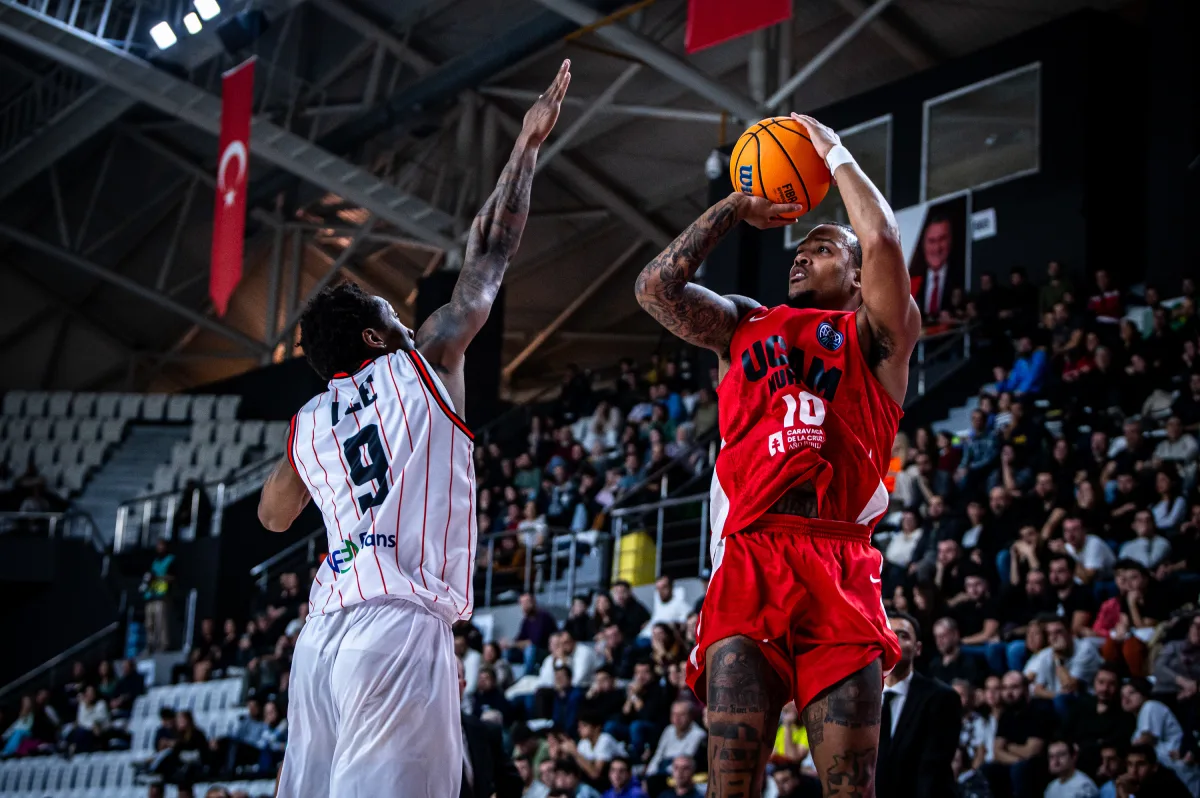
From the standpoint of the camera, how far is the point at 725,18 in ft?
45.8

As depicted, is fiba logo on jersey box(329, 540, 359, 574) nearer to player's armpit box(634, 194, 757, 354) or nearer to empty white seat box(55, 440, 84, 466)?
player's armpit box(634, 194, 757, 354)

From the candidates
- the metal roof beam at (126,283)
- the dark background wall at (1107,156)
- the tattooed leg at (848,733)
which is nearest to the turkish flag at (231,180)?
the dark background wall at (1107,156)

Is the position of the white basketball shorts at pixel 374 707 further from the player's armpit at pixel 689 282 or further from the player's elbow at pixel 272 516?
the player's armpit at pixel 689 282

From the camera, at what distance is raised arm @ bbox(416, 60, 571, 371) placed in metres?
4.55

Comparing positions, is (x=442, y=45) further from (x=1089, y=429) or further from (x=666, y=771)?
(x=666, y=771)

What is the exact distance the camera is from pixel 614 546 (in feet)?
52.7

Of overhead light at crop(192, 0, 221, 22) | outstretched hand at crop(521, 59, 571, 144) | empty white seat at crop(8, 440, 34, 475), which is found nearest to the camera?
outstretched hand at crop(521, 59, 571, 144)

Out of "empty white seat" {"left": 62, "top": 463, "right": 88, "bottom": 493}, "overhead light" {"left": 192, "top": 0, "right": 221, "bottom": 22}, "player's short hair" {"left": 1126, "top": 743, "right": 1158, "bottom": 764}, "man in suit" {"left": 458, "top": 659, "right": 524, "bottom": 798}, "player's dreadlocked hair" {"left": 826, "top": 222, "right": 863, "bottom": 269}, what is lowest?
"man in suit" {"left": 458, "top": 659, "right": 524, "bottom": 798}

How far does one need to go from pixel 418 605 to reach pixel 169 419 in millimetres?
23858

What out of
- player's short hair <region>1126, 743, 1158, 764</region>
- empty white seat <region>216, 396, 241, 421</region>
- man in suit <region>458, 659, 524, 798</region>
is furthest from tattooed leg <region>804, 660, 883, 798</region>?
empty white seat <region>216, 396, 241, 421</region>

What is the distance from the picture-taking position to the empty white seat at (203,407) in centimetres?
2641

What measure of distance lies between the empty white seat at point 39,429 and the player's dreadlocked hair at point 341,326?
23.0 m

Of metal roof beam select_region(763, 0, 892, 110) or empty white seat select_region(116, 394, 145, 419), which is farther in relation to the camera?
empty white seat select_region(116, 394, 145, 419)

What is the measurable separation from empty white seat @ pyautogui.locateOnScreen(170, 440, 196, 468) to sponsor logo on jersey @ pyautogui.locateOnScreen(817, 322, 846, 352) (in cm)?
2219
